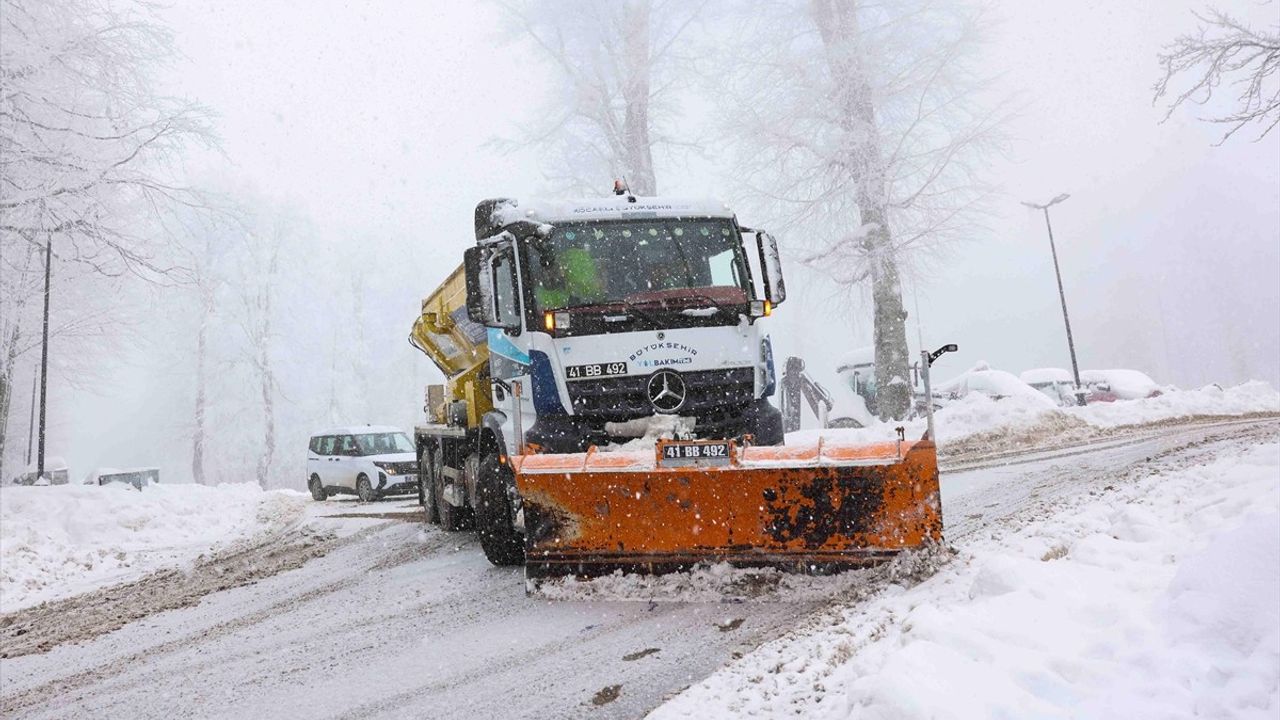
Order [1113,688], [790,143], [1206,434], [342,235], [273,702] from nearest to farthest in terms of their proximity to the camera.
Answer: [1113,688] → [273,702] → [1206,434] → [790,143] → [342,235]

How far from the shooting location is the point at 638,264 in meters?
7.06

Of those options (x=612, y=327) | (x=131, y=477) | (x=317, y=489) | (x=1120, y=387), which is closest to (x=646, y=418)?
(x=612, y=327)

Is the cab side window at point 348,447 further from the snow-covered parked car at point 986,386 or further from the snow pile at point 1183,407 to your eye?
the snow pile at point 1183,407

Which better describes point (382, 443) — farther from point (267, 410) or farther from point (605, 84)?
point (267, 410)

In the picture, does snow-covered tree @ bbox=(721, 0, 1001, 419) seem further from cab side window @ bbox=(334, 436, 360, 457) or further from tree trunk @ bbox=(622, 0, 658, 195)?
cab side window @ bbox=(334, 436, 360, 457)

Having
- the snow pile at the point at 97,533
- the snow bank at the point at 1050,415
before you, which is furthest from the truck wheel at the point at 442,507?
the snow bank at the point at 1050,415

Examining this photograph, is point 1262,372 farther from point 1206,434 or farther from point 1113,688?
point 1113,688

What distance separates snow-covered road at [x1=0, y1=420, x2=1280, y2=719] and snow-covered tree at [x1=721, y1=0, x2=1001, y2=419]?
8.53 meters

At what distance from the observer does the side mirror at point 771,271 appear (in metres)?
7.27

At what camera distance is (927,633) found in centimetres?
351

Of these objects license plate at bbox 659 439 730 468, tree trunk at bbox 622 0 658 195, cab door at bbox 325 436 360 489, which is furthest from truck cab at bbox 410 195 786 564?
tree trunk at bbox 622 0 658 195

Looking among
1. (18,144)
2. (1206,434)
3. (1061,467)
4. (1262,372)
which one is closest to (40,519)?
(18,144)

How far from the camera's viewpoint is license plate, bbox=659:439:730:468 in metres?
5.37

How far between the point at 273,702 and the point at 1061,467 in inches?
342
